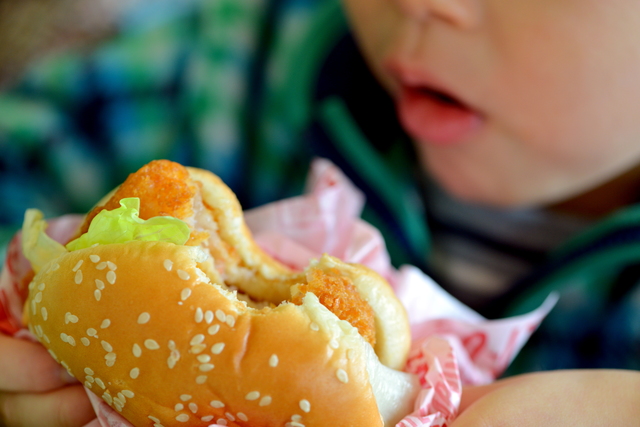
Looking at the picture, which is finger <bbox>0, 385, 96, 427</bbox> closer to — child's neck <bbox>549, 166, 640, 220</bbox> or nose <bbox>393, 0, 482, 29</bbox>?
nose <bbox>393, 0, 482, 29</bbox>

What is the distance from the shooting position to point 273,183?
1.81 meters

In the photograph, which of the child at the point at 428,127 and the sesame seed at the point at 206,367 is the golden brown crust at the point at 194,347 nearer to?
the sesame seed at the point at 206,367

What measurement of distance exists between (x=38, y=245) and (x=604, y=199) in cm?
167

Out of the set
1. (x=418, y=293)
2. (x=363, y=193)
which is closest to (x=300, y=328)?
(x=418, y=293)

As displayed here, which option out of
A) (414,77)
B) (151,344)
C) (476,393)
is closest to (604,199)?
(414,77)

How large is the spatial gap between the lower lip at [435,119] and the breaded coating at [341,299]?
0.66 meters

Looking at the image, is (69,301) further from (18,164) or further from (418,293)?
(18,164)

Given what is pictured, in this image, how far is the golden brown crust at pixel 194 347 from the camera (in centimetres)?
59

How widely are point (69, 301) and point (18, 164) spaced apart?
124cm

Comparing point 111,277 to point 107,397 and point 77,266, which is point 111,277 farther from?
point 107,397

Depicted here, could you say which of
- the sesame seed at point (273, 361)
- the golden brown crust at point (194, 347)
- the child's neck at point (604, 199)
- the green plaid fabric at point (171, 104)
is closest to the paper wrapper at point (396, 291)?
the golden brown crust at point (194, 347)

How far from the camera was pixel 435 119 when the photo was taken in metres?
1.25

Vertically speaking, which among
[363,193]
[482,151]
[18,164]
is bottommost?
[18,164]

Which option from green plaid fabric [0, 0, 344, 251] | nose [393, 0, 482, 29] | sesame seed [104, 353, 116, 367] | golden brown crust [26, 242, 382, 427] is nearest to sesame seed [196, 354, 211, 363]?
golden brown crust [26, 242, 382, 427]
